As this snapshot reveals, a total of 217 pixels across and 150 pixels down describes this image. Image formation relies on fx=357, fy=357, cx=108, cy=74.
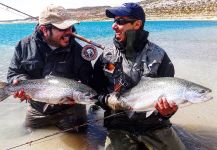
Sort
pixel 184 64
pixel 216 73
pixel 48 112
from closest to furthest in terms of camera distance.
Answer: pixel 48 112 < pixel 216 73 < pixel 184 64

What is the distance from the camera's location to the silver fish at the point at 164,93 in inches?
162

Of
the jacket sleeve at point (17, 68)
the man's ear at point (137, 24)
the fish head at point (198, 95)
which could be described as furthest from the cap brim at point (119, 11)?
the jacket sleeve at point (17, 68)

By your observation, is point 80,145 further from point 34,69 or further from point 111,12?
point 111,12

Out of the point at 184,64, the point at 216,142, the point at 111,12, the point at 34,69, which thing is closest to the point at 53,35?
the point at 34,69

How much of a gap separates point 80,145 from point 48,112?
91 cm

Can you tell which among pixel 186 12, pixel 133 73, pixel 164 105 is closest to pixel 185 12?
pixel 186 12

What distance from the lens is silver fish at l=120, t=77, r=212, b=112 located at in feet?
13.5

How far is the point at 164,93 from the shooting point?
4254 mm

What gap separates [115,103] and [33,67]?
72.8 inches

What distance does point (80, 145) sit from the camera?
19.2 feet

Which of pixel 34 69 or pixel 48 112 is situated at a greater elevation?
pixel 34 69

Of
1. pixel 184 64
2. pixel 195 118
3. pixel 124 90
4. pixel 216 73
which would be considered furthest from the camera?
pixel 184 64

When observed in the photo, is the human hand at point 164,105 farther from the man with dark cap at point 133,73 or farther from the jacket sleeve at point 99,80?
the jacket sleeve at point 99,80

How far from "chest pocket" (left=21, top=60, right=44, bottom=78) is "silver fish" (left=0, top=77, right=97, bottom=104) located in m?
0.67
